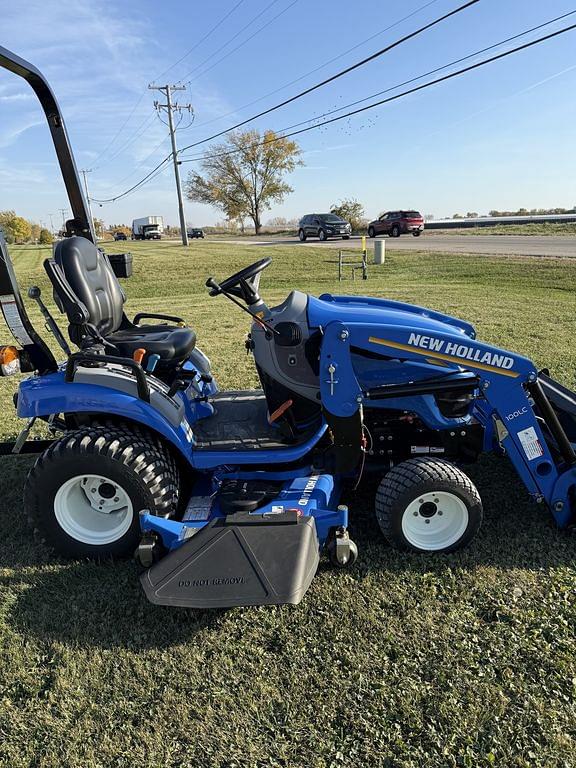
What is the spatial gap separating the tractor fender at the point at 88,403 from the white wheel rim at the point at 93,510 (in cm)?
35

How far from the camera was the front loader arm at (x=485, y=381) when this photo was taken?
2.70 meters

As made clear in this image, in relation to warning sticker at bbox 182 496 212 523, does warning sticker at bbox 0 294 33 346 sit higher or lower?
higher

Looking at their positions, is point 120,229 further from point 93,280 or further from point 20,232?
point 93,280

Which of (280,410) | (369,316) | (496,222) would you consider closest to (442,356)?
(369,316)

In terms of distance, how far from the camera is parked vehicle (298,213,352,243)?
29.0 meters

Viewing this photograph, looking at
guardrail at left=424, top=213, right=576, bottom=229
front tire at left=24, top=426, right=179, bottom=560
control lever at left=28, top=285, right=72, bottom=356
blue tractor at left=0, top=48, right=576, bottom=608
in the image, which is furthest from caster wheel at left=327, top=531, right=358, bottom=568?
guardrail at left=424, top=213, right=576, bottom=229

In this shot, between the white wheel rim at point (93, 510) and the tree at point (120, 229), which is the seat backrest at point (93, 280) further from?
the tree at point (120, 229)

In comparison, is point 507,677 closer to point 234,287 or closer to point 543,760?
point 543,760

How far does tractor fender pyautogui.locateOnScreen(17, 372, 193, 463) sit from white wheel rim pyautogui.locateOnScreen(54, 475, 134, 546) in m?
0.35

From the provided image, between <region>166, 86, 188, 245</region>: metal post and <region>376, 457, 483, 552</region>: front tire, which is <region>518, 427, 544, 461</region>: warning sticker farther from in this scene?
<region>166, 86, 188, 245</region>: metal post

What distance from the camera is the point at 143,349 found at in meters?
3.26

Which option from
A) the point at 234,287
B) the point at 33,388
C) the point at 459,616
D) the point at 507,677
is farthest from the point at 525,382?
the point at 33,388

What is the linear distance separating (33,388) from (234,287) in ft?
3.85

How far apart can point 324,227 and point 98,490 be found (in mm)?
27839
